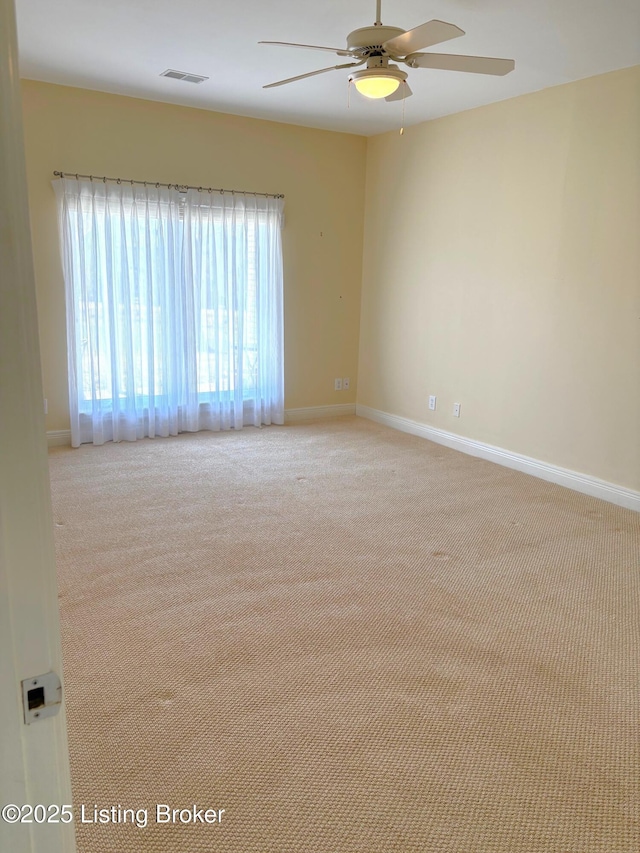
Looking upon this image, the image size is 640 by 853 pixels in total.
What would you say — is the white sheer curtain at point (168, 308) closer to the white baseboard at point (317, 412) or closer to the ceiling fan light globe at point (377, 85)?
the white baseboard at point (317, 412)

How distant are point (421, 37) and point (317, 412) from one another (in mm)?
4007

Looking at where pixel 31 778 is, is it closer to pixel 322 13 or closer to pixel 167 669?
pixel 167 669

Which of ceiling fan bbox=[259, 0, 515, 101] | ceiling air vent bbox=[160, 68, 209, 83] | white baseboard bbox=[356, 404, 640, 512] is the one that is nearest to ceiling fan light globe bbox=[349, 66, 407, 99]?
ceiling fan bbox=[259, 0, 515, 101]

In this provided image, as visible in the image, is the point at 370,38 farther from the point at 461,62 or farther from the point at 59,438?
the point at 59,438

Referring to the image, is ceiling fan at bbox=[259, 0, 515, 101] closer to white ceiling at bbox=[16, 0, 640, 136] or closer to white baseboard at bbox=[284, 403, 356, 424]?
white ceiling at bbox=[16, 0, 640, 136]

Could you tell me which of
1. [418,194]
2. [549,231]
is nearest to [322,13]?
[549,231]

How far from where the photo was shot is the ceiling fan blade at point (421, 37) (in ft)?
7.99

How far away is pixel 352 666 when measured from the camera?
2.32 meters

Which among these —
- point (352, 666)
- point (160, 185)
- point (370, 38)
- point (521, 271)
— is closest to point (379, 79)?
point (370, 38)

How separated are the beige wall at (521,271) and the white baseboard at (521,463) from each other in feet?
0.20

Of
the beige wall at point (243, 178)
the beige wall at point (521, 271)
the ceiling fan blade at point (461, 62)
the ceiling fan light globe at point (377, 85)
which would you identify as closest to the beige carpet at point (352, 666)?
the beige wall at point (521, 271)

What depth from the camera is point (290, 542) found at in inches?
133

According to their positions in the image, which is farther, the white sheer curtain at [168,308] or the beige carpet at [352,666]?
the white sheer curtain at [168,308]

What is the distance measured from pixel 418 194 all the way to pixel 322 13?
8.02 ft
